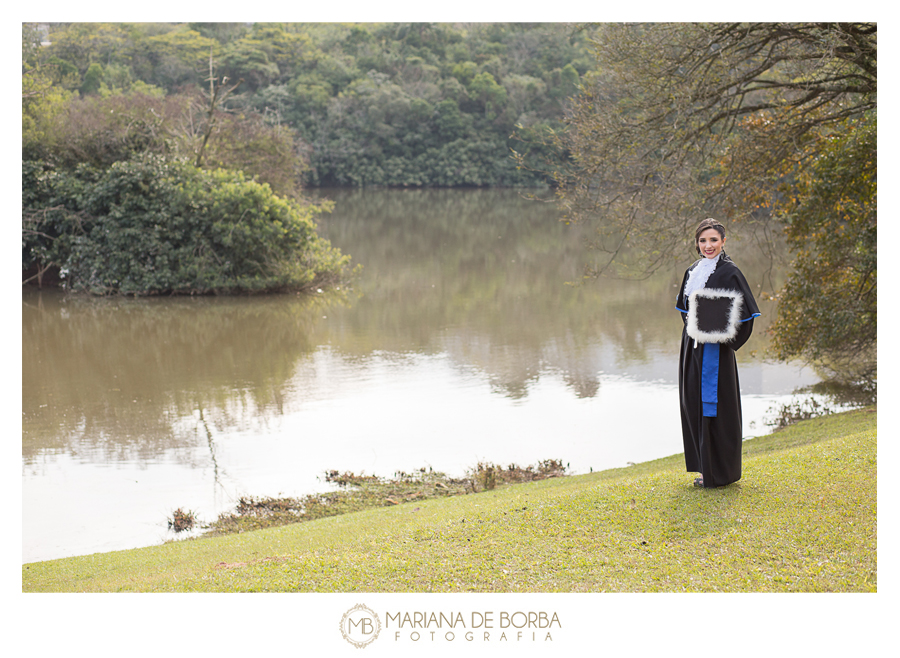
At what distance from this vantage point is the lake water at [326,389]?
10.1 meters

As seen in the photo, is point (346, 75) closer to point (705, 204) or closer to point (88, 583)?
point (705, 204)

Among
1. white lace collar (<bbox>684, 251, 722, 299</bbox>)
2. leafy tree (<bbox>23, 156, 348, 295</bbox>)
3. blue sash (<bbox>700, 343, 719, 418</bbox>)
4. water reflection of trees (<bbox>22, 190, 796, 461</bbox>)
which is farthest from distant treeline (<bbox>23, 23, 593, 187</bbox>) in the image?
blue sash (<bbox>700, 343, 719, 418</bbox>)

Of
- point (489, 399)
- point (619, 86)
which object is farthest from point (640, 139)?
point (489, 399)

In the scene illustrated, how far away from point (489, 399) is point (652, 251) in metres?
3.51

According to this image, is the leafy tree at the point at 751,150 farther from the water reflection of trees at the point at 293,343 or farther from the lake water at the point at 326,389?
the water reflection of trees at the point at 293,343

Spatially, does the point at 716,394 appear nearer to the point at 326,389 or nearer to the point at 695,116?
the point at 695,116

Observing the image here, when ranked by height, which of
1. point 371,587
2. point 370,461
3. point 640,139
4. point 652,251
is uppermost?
point 640,139

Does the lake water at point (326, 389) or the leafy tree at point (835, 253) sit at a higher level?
the leafy tree at point (835, 253)

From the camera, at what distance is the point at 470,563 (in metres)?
5.62

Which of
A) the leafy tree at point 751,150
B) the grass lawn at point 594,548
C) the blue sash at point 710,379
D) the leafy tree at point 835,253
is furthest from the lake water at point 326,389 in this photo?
the blue sash at point 710,379

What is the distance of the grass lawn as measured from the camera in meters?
5.21

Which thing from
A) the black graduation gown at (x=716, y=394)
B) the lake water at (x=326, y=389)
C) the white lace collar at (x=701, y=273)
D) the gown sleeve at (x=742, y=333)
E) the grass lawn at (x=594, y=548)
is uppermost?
the white lace collar at (x=701, y=273)
